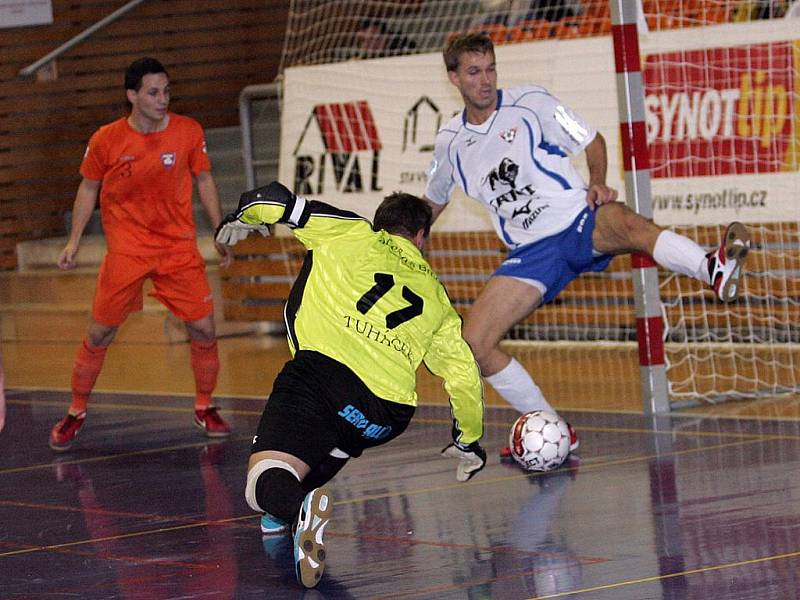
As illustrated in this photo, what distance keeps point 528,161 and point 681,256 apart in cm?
85

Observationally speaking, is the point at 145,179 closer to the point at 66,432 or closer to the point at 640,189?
the point at 66,432

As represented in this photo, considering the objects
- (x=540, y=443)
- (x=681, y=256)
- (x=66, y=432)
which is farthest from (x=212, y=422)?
(x=681, y=256)

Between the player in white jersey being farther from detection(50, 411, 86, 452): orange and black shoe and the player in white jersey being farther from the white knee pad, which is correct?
detection(50, 411, 86, 452): orange and black shoe

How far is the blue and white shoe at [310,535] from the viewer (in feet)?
15.7

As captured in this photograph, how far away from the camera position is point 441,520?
592 cm

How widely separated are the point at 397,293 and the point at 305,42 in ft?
31.2

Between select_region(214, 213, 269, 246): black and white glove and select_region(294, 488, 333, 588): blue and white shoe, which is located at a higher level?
select_region(214, 213, 269, 246): black and white glove

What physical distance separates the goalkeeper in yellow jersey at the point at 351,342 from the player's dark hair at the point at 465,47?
1.79 metres

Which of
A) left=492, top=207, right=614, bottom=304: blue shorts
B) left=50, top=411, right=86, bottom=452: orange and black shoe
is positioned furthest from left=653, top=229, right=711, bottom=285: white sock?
left=50, top=411, right=86, bottom=452: orange and black shoe

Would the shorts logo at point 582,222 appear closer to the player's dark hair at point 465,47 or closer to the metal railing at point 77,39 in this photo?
the player's dark hair at point 465,47

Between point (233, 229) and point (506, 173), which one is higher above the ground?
point (506, 173)

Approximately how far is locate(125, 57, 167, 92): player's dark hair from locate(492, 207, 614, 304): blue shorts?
2315 millimetres

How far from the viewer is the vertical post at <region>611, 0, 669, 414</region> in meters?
8.39

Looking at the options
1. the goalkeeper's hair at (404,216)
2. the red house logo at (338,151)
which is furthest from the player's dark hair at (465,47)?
the red house logo at (338,151)
